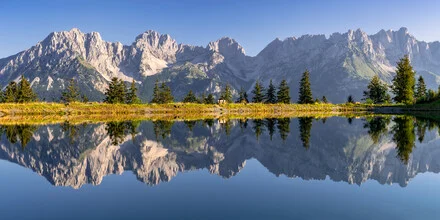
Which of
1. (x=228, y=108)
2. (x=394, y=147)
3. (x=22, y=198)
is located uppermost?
(x=228, y=108)

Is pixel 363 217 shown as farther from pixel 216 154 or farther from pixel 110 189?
pixel 216 154

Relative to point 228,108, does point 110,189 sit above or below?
below

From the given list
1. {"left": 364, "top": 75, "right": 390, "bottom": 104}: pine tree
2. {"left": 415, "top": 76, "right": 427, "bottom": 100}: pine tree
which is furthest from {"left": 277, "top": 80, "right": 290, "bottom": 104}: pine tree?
{"left": 415, "top": 76, "right": 427, "bottom": 100}: pine tree

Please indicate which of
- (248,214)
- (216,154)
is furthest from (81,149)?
(248,214)

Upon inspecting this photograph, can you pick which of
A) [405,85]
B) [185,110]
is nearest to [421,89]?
[405,85]

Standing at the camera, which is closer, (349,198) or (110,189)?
(349,198)

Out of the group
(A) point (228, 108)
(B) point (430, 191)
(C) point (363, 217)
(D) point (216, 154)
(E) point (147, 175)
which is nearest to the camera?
(C) point (363, 217)

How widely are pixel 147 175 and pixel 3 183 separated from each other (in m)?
7.68

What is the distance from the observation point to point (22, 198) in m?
15.3

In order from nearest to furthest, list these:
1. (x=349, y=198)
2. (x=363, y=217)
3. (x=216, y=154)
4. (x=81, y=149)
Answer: (x=363, y=217) < (x=349, y=198) < (x=216, y=154) < (x=81, y=149)

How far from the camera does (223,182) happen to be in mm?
18266

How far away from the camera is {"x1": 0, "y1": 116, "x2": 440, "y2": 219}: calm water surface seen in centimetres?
1330

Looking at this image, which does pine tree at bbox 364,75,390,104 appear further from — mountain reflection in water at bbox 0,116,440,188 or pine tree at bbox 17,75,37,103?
pine tree at bbox 17,75,37,103

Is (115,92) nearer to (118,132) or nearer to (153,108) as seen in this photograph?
(153,108)
